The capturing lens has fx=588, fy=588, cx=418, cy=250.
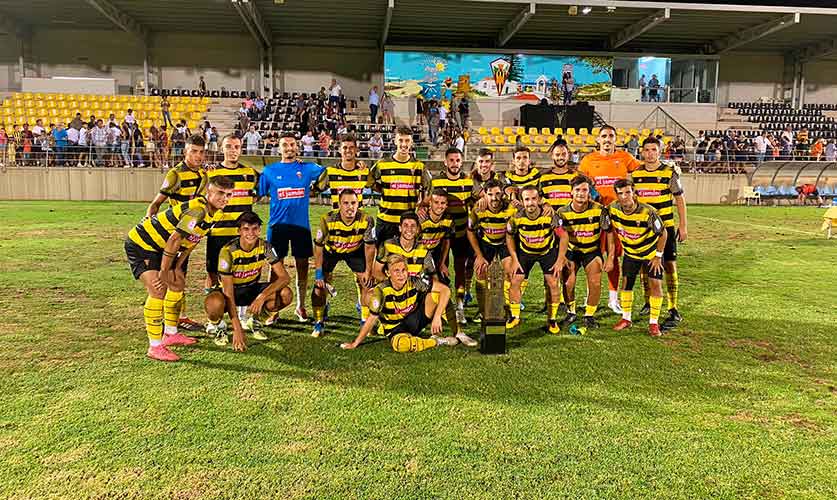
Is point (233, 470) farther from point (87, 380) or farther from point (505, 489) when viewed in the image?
point (87, 380)

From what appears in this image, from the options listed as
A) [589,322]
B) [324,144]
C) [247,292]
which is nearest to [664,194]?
[589,322]

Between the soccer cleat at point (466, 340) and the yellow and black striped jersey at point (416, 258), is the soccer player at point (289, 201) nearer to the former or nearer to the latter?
the yellow and black striped jersey at point (416, 258)

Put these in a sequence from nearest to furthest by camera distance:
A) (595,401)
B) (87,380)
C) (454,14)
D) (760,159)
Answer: (595,401) < (87,380) < (760,159) < (454,14)

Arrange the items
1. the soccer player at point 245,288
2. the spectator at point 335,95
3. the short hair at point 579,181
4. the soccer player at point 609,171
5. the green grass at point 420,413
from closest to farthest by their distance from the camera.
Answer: the green grass at point 420,413, the soccer player at point 245,288, the short hair at point 579,181, the soccer player at point 609,171, the spectator at point 335,95

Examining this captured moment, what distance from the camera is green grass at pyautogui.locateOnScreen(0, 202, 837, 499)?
10.3ft

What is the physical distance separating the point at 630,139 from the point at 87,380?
2500 centimetres

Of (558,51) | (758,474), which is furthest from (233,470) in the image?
(558,51)

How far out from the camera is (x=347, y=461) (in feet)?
10.9

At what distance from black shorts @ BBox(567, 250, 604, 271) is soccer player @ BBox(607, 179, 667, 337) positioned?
304mm

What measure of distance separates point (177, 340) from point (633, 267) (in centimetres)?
469

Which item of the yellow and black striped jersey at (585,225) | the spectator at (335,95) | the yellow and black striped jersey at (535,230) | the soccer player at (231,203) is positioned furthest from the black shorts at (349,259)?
the spectator at (335,95)

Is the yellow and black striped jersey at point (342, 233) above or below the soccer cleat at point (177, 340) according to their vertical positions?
above

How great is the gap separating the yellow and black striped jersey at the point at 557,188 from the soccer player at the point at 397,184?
140 cm

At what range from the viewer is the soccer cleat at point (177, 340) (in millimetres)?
5551
